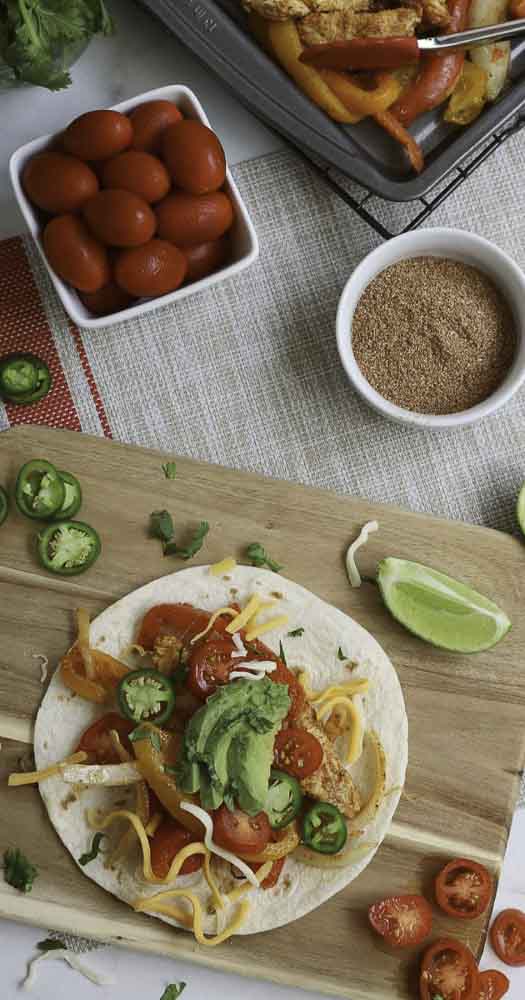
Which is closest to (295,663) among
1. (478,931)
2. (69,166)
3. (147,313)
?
(478,931)

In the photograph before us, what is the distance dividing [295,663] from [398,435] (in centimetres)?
79

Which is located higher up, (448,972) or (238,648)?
(238,648)

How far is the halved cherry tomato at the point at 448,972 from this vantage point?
3000 mm

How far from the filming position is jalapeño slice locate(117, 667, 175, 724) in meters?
2.95

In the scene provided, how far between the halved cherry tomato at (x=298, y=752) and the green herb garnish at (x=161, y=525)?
2.19ft

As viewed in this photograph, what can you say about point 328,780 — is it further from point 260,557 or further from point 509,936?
point 509,936

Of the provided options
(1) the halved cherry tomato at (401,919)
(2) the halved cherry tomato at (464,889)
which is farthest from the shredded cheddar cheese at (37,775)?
(2) the halved cherry tomato at (464,889)

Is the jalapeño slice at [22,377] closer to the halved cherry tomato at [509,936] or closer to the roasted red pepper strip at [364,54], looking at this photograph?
the roasted red pepper strip at [364,54]

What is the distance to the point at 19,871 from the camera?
306 cm

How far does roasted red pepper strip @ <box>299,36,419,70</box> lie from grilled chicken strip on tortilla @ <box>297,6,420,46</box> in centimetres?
3

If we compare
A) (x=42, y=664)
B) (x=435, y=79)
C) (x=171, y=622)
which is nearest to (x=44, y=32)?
(x=435, y=79)

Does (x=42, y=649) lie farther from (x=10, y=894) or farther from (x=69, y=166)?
(x=69, y=166)

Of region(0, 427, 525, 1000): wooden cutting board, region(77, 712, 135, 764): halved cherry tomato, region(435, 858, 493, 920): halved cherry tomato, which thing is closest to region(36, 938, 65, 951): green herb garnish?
region(0, 427, 525, 1000): wooden cutting board

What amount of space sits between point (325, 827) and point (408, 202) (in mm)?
1853
